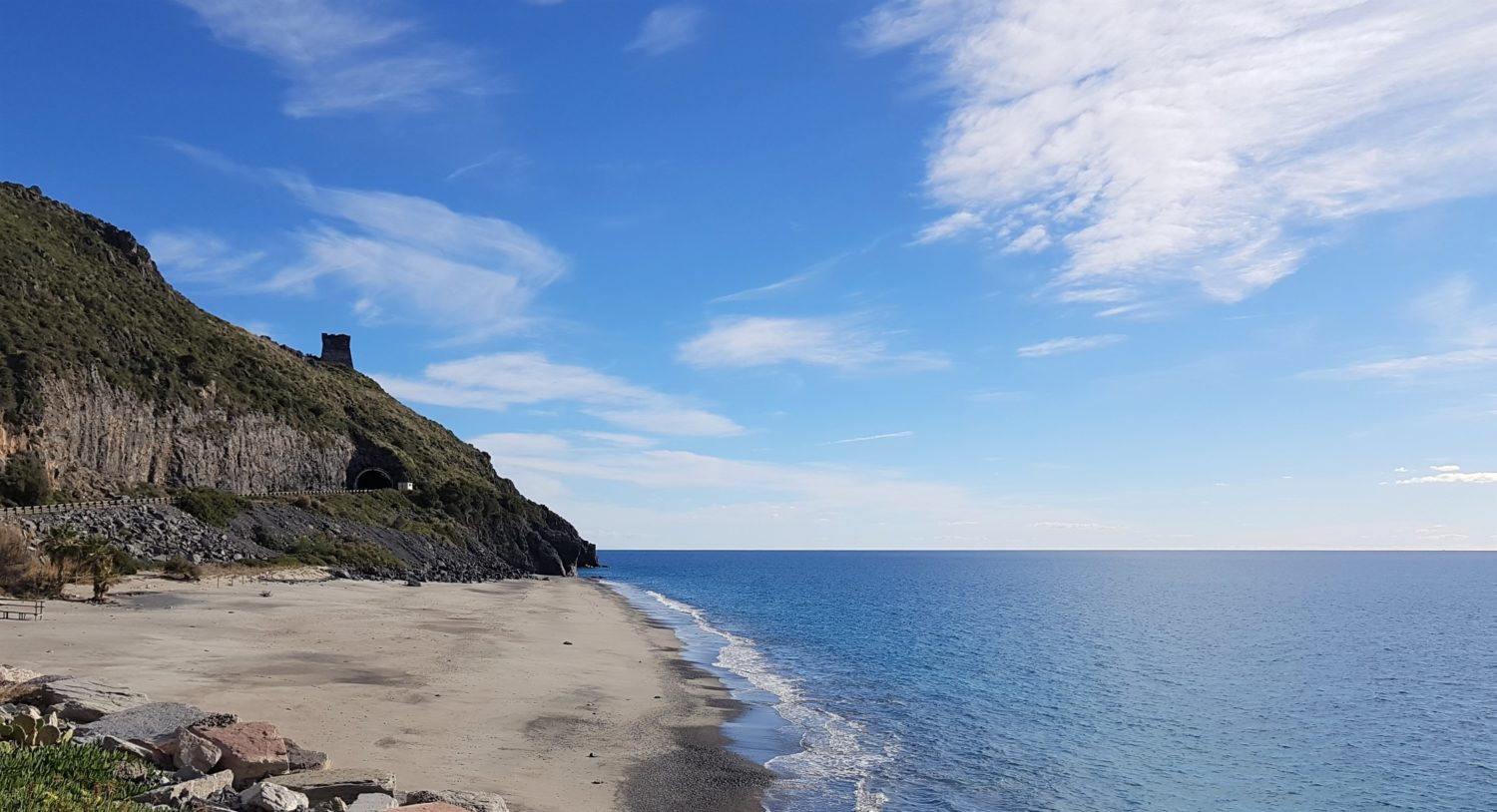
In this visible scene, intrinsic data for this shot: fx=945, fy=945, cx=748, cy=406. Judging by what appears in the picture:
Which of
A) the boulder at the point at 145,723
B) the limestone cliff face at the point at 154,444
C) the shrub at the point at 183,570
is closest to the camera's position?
the boulder at the point at 145,723

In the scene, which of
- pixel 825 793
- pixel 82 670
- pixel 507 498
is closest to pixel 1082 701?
pixel 825 793

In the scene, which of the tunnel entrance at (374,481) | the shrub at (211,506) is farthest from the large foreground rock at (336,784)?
the tunnel entrance at (374,481)

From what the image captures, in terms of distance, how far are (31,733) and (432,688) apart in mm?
13191

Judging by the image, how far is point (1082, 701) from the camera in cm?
3259

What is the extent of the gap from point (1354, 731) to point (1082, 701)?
7.94 meters

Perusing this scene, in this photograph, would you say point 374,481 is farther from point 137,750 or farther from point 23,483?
point 137,750

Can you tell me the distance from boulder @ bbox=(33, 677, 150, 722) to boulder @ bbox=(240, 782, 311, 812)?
4.74 m

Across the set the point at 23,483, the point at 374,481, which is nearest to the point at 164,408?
the point at 23,483

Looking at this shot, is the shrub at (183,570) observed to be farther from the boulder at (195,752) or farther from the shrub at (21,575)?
the boulder at (195,752)

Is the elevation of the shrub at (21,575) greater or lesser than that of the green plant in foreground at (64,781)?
greater

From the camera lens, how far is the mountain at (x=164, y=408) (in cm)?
5712

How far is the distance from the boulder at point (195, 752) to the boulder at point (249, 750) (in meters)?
0.10

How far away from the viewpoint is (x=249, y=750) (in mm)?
11211

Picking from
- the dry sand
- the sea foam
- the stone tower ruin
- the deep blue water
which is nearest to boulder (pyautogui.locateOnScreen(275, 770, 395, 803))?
the dry sand
